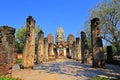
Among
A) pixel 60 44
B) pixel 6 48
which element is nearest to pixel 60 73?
pixel 6 48

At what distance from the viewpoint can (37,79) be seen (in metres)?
13.7

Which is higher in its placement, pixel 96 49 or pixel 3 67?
pixel 96 49

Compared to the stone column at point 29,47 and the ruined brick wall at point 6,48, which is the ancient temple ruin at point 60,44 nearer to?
the stone column at point 29,47

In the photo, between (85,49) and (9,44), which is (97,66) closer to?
(85,49)

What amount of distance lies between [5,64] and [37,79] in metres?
1.84

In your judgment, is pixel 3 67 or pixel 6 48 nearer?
pixel 3 67

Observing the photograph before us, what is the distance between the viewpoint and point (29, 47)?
20.4 meters

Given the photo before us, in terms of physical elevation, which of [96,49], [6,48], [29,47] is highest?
[29,47]

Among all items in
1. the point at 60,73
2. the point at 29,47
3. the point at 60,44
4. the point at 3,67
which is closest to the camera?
the point at 3,67

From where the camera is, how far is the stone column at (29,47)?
19.9 m

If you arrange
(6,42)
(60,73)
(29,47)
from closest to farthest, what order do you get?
(6,42)
(60,73)
(29,47)

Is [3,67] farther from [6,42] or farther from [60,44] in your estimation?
[60,44]

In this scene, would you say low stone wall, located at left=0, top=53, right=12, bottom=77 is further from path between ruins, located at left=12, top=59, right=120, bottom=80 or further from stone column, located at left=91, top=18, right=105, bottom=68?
stone column, located at left=91, top=18, right=105, bottom=68

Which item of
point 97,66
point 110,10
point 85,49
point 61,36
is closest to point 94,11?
point 110,10
